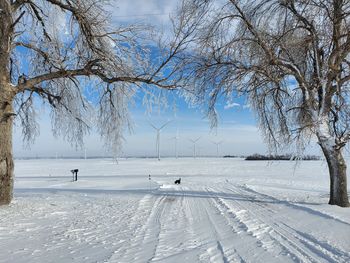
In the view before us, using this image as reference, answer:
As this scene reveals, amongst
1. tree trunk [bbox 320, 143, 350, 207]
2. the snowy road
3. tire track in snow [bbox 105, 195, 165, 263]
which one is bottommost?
tire track in snow [bbox 105, 195, 165, 263]

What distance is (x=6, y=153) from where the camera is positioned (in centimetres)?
1058

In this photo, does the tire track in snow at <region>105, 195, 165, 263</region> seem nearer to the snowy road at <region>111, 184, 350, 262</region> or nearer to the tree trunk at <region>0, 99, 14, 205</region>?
the snowy road at <region>111, 184, 350, 262</region>

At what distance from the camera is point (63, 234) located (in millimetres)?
6973

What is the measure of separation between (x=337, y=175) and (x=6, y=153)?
31.2 feet

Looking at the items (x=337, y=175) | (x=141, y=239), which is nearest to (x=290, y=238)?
(x=141, y=239)

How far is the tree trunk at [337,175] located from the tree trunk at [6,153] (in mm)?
9009

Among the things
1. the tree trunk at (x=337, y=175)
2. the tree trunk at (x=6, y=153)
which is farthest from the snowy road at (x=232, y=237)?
the tree trunk at (x=6, y=153)

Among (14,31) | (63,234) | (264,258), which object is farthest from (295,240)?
(14,31)

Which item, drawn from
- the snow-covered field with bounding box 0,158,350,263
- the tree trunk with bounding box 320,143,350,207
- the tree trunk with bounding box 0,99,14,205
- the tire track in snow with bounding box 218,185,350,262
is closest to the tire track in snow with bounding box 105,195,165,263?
the snow-covered field with bounding box 0,158,350,263

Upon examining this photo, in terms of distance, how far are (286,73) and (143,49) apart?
14.2 feet

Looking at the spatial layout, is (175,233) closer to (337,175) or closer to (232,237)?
(232,237)

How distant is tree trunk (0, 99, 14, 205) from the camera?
1038 centimetres

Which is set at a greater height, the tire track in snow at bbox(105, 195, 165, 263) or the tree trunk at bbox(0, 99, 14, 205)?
the tree trunk at bbox(0, 99, 14, 205)

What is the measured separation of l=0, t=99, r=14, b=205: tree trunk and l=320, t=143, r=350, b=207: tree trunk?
355 inches
